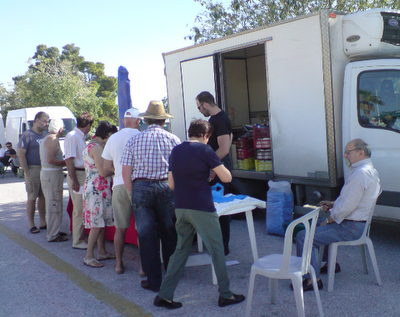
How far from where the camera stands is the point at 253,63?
893cm

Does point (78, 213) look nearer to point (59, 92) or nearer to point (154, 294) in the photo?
point (154, 294)

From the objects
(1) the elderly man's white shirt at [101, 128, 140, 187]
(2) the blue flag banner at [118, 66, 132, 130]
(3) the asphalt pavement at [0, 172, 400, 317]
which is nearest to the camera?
(3) the asphalt pavement at [0, 172, 400, 317]

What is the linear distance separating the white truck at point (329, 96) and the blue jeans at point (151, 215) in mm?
2210

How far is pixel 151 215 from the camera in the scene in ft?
12.7

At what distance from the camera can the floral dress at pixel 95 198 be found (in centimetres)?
471

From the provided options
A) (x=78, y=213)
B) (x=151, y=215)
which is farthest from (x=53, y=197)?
(x=151, y=215)

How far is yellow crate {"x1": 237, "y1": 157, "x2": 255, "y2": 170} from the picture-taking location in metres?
6.38

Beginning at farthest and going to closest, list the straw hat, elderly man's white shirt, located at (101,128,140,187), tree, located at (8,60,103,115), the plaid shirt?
tree, located at (8,60,103,115), elderly man's white shirt, located at (101,128,140,187), the straw hat, the plaid shirt

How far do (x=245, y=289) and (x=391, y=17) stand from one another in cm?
368

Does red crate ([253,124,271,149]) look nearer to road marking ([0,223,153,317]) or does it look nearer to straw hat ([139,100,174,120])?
straw hat ([139,100,174,120])

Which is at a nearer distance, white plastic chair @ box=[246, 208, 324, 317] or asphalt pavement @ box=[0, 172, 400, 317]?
white plastic chair @ box=[246, 208, 324, 317]

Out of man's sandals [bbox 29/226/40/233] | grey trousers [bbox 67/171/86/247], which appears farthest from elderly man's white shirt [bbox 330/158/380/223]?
man's sandals [bbox 29/226/40/233]

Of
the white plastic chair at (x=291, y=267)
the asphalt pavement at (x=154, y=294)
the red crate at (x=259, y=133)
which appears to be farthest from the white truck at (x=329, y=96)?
the white plastic chair at (x=291, y=267)

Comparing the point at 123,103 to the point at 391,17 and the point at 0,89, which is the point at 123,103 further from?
the point at 0,89
